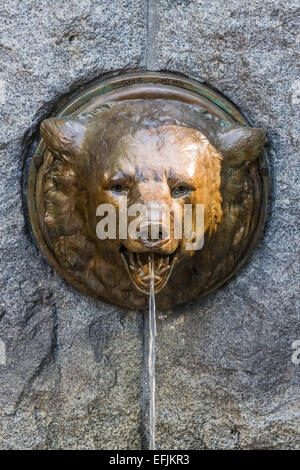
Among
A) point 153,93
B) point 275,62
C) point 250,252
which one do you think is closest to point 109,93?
point 153,93

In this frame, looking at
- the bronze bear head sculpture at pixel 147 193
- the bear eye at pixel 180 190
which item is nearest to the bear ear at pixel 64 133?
the bronze bear head sculpture at pixel 147 193

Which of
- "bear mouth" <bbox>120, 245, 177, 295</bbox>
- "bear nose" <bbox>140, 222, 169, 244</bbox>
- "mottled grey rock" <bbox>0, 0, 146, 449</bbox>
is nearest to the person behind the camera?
"bear nose" <bbox>140, 222, 169, 244</bbox>

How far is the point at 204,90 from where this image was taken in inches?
67.1

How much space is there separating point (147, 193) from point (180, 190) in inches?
3.3

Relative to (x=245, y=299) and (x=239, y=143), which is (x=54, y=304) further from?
(x=239, y=143)

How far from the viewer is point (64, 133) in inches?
62.7

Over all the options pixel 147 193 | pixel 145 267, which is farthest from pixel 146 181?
pixel 145 267

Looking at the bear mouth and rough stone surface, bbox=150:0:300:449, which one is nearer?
the bear mouth

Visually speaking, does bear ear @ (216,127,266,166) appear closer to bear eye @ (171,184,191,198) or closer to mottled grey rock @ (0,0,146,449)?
bear eye @ (171,184,191,198)

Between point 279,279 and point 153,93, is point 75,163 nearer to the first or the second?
point 153,93

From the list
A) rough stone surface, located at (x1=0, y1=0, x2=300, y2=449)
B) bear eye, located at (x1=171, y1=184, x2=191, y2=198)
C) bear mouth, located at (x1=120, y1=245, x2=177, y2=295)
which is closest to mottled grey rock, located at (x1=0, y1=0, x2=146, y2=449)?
rough stone surface, located at (x1=0, y1=0, x2=300, y2=449)

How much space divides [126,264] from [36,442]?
Answer: 502 millimetres

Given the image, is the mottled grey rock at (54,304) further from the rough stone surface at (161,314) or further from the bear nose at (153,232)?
the bear nose at (153,232)

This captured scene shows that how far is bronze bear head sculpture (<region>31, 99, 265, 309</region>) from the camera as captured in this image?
1.51 m
